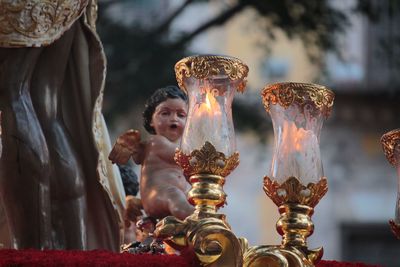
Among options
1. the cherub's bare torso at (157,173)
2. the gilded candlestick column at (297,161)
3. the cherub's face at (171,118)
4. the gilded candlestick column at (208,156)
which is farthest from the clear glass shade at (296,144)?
the cherub's face at (171,118)

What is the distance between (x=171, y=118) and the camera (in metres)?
6.71

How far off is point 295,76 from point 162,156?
35.9ft

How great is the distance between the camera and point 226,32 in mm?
18000

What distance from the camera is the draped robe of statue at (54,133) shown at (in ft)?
20.3

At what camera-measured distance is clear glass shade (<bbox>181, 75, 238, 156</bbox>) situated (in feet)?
17.6

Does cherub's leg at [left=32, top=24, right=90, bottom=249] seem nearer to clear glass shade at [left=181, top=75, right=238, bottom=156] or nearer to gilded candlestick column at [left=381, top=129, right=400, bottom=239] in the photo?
clear glass shade at [left=181, top=75, right=238, bottom=156]

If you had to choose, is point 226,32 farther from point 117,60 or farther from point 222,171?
point 222,171

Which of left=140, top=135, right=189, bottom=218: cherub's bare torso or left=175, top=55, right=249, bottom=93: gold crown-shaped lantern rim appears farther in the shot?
left=140, top=135, right=189, bottom=218: cherub's bare torso

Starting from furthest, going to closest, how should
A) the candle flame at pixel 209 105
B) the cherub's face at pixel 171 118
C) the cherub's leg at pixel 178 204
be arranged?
the cherub's face at pixel 171 118 < the cherub's leg at pixel 178 204 < the candle flame at pixel 209 105

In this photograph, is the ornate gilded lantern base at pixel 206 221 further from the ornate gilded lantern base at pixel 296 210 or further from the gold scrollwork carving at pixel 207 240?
the ornate gilded lantern base at pixel 296 210

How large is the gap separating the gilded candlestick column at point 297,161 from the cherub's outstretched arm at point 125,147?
0.75 metres

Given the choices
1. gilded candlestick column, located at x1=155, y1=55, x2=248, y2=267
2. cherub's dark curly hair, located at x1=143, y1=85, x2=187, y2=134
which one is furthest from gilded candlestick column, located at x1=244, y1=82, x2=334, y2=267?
cherub's dark curly hair, located at x1=143, y1=85, x2=187, y2=134

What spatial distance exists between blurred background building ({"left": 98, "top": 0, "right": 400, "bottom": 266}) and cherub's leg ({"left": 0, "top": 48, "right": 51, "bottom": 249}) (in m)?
8.29

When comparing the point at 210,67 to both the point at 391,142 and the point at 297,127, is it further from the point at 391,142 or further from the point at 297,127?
the point at 391,142
